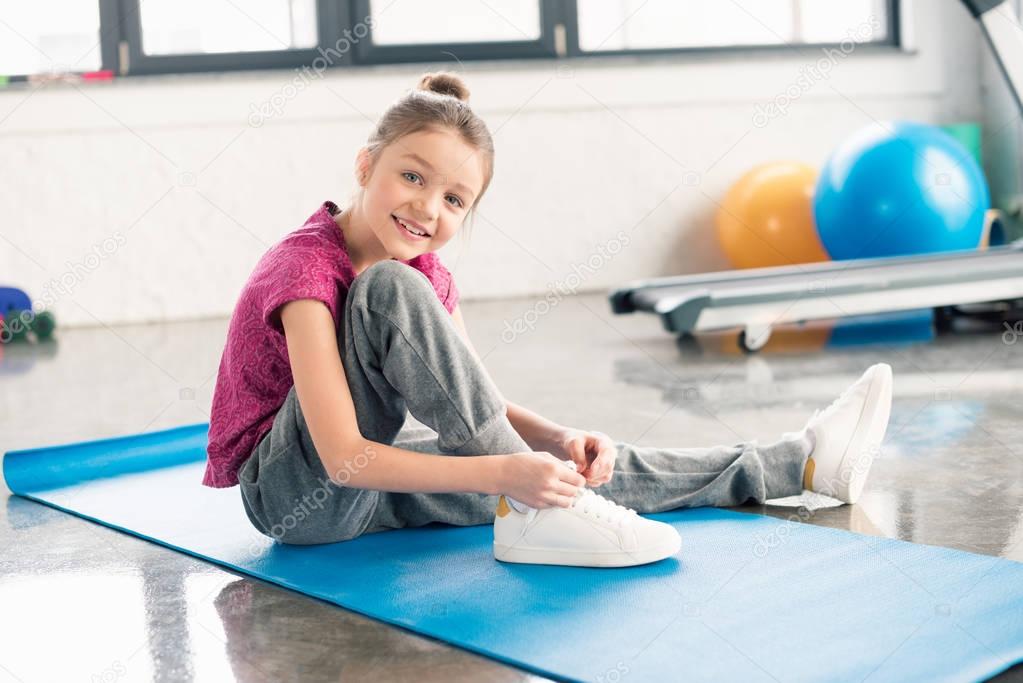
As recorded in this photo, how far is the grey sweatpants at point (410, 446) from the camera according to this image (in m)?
1.37

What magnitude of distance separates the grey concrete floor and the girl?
16cm

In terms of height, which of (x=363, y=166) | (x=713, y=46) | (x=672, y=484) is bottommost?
(x=672, y=484)

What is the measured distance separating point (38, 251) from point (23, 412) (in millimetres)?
1853

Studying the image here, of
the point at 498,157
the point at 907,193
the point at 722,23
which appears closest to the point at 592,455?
the point at 907,193

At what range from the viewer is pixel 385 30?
4793 millimetres

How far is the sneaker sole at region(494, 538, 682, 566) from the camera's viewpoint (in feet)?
4.65

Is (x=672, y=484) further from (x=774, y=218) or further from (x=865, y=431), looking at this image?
(x=774, y=218)

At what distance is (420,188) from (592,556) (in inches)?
19.7

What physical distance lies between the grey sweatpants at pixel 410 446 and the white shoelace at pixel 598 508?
0.10m

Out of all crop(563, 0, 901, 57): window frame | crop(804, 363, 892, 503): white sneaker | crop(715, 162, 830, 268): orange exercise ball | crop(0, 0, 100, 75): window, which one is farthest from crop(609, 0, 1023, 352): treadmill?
crop(0, 0, 100, 75): window

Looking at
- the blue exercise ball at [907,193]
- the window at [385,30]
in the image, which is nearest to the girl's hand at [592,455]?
the blue exercise ball at [907,193]

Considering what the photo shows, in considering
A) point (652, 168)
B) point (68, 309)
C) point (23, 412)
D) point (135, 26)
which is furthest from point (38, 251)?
point (652, 168)

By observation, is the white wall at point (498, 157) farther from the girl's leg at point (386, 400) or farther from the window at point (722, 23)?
the girl's leg at point (386, 400)

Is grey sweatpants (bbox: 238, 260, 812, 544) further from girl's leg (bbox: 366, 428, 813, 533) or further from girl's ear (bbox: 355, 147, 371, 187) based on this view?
girl's ear (bbox: 355, 147, 371, 187)
